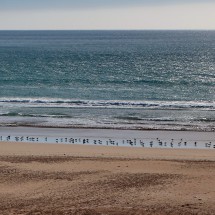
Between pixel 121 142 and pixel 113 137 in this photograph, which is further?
pixel 113 137

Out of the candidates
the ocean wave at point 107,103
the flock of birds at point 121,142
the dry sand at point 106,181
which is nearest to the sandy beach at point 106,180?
the dry sand at point 106,181

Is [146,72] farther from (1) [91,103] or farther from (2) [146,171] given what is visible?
(2) [146,171]

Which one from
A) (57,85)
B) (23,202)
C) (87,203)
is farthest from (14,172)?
(57,85)

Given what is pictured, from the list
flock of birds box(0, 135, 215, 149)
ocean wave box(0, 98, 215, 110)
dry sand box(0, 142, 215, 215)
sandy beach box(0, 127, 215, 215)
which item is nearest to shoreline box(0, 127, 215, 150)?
flock of birds box(0, 135, 215, 149)

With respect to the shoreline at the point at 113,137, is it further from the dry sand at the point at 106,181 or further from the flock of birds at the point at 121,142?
the dry sand at the point at 106,181

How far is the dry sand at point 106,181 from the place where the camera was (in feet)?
59.2

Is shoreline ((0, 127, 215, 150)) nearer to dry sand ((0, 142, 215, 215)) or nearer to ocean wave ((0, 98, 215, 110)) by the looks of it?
dry sand ((0, 142, 215, 215))

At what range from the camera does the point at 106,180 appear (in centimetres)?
2139

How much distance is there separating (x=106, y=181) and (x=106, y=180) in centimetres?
16

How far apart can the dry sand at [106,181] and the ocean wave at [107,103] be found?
17.3 meters

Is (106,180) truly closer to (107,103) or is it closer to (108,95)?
(107,103)

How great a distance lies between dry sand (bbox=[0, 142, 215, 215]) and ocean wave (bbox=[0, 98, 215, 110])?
17338mm

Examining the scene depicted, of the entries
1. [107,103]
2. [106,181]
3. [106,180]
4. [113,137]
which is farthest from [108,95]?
[106,181]

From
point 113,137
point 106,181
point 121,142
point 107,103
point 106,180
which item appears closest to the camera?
point 106,181
